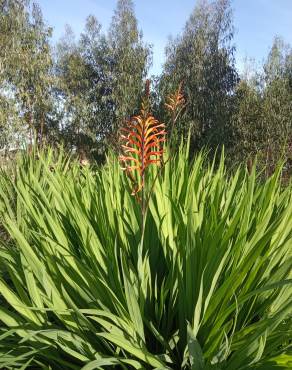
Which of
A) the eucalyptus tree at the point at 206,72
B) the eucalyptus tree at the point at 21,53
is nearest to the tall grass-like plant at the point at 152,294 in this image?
the eucalyptus tree at the point at 21,53

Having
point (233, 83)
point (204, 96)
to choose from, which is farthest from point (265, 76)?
point (204, 96)

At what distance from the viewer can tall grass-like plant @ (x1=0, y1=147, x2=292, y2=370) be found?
4.31 feet

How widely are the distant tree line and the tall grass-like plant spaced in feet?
42.0

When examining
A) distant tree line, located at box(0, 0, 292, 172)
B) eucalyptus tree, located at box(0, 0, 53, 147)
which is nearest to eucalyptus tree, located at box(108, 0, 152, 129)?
distant tree line, located at box(0, 0, 292, 172)

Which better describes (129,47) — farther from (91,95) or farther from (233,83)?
(233,83)

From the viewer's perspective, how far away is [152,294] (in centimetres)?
167

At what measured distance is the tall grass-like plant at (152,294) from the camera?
1.31 m

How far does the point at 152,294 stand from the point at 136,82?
1918 cm

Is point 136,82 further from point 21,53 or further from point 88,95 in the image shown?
point 21,53

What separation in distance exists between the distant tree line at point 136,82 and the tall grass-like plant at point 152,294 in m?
12.8

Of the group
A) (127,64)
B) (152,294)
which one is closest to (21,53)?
(127,64)

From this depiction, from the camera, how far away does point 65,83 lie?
826 inches

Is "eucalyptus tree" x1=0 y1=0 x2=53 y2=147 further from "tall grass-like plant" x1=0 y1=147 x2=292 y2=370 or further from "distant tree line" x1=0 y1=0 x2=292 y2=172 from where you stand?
"tall grass-like plant" x1=0 y1=147 x2=292 y2=370

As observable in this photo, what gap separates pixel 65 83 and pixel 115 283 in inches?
804
